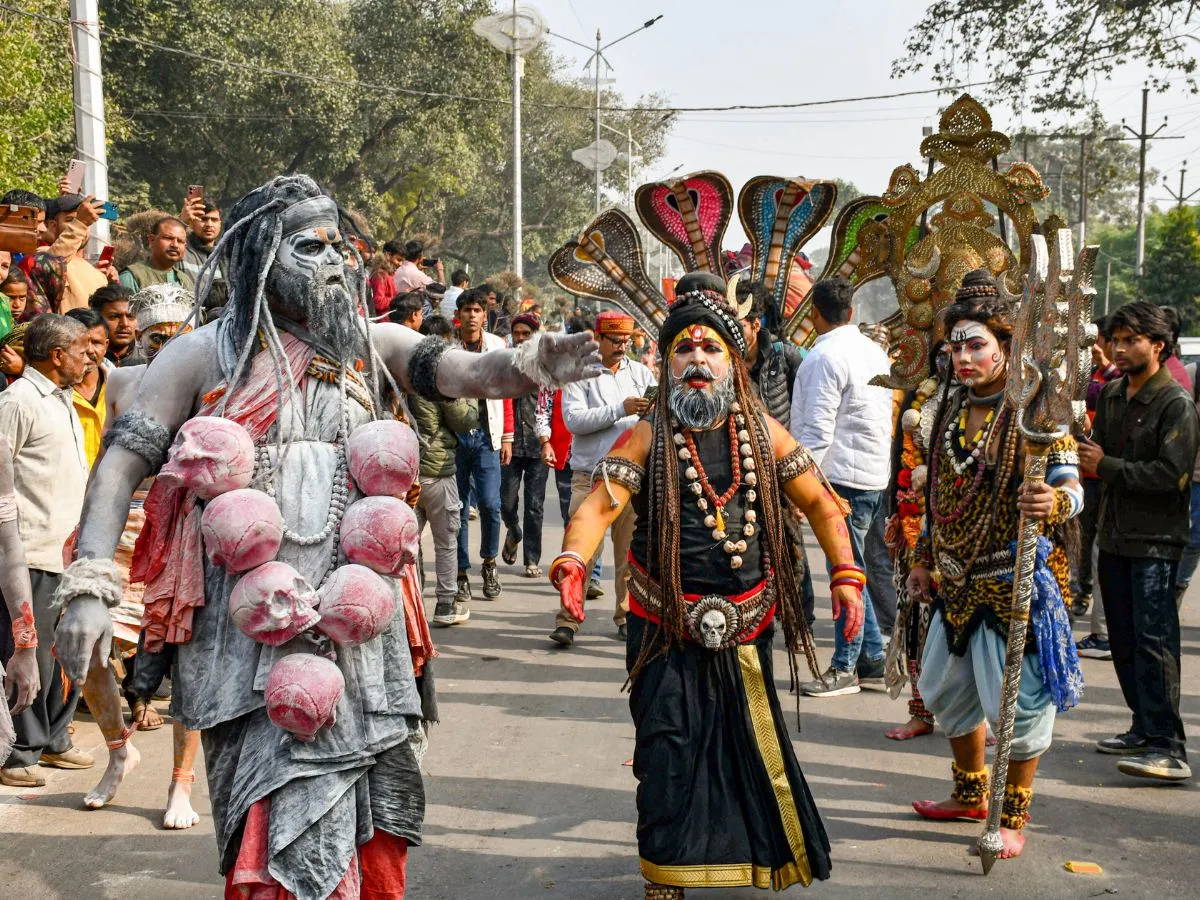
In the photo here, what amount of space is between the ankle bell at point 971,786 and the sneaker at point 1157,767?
3.19ft

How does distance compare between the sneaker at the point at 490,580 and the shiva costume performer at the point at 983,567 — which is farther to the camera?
the sneaker at the point at 490,580

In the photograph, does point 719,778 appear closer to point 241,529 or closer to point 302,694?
point 302,694

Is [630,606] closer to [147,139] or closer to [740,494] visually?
[740,494]

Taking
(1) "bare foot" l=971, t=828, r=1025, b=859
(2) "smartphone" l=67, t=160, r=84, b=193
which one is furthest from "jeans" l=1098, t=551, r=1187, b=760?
(2) "smartphone" l=67, t=160, r=84, b=193

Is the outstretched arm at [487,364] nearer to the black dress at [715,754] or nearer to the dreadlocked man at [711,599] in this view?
the dreadlocked man at [711,599]

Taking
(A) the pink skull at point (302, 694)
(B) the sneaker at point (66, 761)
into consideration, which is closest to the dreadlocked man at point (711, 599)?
(A) the pink skull at point (302, 694)

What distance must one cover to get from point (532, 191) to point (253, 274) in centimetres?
5154

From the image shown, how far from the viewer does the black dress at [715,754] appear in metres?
4.41

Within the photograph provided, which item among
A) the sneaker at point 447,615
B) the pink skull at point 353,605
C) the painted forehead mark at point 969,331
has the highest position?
the painted forehead mark at point 969,331

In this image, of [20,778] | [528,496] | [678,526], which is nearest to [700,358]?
[678,526]

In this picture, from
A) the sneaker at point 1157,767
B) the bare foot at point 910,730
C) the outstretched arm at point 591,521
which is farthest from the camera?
the bare foot at point 910,730

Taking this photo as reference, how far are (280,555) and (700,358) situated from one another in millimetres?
1725

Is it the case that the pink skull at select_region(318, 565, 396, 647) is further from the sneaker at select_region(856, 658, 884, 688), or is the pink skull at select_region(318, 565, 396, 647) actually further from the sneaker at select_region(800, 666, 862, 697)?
the sneaker at select_region(856, 658, 884, 688)

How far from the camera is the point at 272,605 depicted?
326cm
